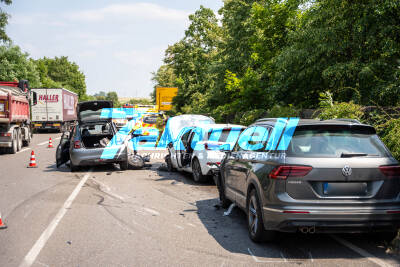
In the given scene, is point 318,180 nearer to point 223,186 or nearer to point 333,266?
point 333,266

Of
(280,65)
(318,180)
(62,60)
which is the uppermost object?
(62,60)

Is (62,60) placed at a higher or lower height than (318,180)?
higher

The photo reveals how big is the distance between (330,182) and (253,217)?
132cm

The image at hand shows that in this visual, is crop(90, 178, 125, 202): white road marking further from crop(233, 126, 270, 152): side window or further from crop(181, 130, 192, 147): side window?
crop(233, 126, 270, 152): side window

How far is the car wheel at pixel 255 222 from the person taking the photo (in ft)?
18.6

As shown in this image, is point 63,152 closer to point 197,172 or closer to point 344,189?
point 197,172

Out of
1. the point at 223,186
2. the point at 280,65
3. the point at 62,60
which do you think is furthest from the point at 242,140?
the point at 62,60

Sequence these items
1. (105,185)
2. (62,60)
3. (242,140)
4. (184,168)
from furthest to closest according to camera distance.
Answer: (62,60) → (184,168) → (105,185) → (242,140)

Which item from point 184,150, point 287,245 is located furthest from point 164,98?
point 287,245

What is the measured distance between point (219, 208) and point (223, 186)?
50 centimetres

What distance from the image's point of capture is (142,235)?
6277 mm

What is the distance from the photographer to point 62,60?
Answer: 396 ft

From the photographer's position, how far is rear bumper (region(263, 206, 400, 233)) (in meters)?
5.09

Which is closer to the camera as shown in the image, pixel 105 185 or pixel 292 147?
pixel 292 147
